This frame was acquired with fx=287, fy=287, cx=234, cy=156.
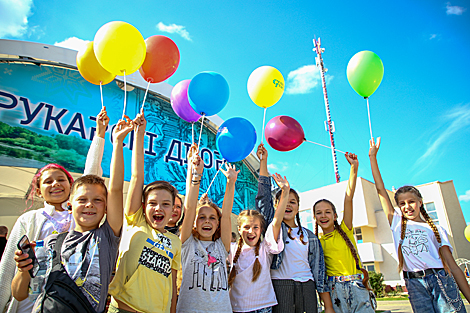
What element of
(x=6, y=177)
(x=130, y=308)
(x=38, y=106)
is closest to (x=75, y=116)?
(x=38, y=106)

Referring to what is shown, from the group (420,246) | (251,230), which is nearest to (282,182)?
(251,230)

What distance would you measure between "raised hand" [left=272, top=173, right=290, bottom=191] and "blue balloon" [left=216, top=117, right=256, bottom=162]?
87 cm

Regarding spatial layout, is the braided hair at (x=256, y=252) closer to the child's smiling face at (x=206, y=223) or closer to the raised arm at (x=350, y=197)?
the child's smiling face at (x=206, y=223)

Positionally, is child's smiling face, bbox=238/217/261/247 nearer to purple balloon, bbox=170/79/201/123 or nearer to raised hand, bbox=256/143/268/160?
raised hand, bbox=256/143/268/160

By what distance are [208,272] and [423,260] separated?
1899 millimetres

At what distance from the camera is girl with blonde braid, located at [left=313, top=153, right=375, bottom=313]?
2.48 metres

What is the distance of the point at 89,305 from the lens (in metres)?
1.52

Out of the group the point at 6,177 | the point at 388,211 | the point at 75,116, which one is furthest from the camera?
the point at 75,116

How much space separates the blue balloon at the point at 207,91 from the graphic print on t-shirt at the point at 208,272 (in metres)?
1.73

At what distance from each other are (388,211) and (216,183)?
680cm

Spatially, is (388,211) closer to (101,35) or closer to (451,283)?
(451,283)

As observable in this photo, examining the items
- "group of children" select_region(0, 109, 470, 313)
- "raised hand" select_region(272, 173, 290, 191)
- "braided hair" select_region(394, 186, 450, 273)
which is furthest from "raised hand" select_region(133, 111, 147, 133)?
"braided hair" select_region(394, 186, 450, 273)

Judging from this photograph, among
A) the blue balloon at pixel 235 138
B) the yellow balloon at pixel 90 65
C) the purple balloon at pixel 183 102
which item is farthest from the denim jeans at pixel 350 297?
the yellow balloon at pixel 90 65

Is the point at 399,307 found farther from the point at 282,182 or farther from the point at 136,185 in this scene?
the point at 136,185
